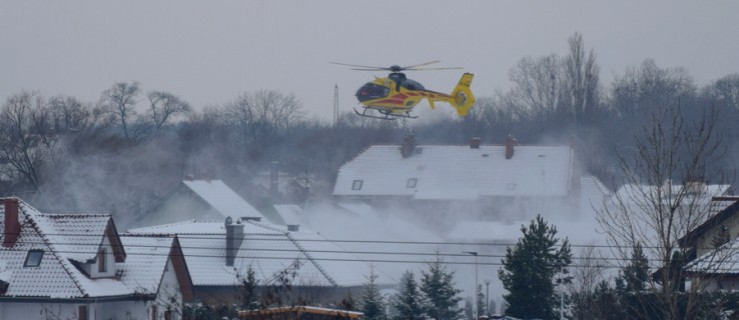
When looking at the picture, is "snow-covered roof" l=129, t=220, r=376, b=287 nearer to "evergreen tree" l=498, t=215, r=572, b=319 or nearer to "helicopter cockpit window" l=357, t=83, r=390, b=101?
"helicopter cockpit window" l=357, t=83, r=390, b=101

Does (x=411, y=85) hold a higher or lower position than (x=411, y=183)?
lower

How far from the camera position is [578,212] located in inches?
2844

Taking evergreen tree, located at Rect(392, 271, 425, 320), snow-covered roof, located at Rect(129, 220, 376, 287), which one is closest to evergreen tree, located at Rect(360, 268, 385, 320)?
evergreen tree, located at Rect(392, 271, 425, 320)

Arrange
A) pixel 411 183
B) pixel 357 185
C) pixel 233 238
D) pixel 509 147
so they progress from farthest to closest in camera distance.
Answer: pixel 509 147 → pixel 357 185 → pixel 411 183 → pixel 233 238

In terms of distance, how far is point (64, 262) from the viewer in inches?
1347

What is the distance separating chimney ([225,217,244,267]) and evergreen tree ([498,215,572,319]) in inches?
520

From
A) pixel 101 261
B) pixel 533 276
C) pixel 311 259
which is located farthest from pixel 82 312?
pixel 533 276

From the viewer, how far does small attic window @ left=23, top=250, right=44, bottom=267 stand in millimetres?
34438

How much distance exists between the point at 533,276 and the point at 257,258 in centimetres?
1348

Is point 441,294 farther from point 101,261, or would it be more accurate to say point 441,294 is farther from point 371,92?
point 101,261

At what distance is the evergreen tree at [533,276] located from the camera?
109 ft

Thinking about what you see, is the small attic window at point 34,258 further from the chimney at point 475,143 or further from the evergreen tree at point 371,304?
the chimney at point 475,143

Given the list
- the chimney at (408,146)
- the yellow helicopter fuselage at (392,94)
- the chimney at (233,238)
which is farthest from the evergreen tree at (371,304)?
the chimney at (408,146)

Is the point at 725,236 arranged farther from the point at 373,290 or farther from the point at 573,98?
the point at 573,98
